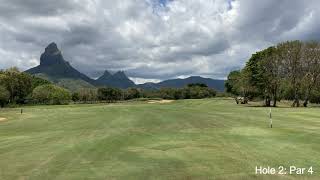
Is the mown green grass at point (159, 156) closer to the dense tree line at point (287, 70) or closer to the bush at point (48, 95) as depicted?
the dense tree line at point (287, 70)

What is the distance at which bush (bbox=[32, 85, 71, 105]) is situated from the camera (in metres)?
167

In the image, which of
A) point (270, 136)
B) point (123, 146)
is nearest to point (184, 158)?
point (123, 146)

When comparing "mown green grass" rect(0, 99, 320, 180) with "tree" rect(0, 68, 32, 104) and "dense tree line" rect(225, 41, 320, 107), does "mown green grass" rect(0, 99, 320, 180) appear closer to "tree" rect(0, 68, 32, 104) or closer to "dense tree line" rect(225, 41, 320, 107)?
"dense tree line" rect(225, 41, 320, 107)

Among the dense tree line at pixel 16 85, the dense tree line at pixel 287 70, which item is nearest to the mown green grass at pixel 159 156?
the dense tree line at pixel 287 70

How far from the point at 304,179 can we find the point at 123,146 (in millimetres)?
10486

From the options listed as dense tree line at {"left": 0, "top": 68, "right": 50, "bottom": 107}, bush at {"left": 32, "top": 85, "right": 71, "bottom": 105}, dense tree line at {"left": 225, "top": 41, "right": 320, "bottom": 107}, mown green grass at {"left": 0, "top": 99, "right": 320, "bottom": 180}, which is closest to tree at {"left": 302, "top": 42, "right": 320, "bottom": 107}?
dense tree line at {"left": 225, "top": 41, "right": 320, "bottom": 107}

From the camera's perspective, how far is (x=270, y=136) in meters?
25.9

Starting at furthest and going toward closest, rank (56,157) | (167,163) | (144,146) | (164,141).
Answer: (164,141), (144,146), (56,157), (167,163)

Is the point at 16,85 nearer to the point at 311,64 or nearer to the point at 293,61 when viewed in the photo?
the point at 293,61

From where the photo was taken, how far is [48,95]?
6629 inches

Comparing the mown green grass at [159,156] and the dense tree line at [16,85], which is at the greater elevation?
the dense tree line at [16,85]

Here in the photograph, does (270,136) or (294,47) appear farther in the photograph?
(294,47)

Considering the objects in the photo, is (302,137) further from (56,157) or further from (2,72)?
(2,72)

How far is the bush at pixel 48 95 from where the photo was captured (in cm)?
16719
